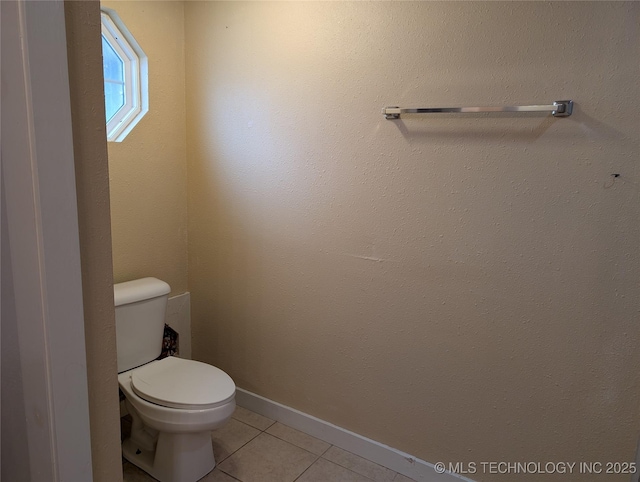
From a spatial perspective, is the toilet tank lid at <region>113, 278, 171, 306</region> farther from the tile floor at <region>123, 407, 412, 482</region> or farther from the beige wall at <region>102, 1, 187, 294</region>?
the tile floor at <region>123, 407, 412, 482</region>

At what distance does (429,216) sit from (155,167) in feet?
4.47

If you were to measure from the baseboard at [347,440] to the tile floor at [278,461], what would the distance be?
0.09ft

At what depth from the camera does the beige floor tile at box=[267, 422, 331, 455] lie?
202cm

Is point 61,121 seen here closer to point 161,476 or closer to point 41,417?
point 41,417

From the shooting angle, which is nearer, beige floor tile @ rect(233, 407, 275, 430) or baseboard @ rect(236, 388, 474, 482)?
baseboard @ rect(236, 388, 474, 482)

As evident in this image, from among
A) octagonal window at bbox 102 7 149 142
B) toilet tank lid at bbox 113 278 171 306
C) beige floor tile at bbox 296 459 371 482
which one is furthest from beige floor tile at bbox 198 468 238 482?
octagonal window at bbox 102 7 149 142

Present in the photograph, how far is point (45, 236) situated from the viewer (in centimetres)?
71

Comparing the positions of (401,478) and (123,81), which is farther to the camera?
(123,81)

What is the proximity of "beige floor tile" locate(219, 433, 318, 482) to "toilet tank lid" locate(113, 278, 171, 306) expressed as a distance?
31.5 inches

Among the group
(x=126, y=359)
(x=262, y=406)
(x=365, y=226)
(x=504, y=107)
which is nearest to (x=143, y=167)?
(x=126, y=359)

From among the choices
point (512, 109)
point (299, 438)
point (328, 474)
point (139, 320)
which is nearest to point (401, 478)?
point (328, 474)

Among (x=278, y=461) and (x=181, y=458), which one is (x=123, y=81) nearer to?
(x=181, y=458)

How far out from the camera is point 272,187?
81.9 inches

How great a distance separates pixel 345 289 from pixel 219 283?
2.49ft
